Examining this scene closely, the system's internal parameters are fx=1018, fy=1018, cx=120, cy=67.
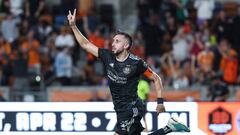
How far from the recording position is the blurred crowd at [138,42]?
24875mm

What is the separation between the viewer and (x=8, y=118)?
19.2 metres

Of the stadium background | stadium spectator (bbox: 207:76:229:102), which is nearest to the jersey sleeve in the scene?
the stadium background

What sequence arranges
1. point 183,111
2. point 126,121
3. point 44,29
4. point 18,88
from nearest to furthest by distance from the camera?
point 126,121 < point 183,111 < point 18,88 < point 44,29

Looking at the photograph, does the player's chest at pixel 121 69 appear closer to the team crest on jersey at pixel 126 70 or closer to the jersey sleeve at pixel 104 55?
the team crest on jersey at pixel 126 70

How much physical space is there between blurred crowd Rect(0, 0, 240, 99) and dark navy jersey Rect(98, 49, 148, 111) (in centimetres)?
904

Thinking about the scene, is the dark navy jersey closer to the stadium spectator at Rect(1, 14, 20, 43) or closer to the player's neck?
the player's neck

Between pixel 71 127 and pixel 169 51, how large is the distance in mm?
7049

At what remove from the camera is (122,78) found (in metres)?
14.8

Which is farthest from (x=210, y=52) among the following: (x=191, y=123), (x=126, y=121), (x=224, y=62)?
(x=126, y=121)

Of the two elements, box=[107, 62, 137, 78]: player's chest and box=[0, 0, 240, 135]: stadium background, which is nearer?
box=[107, 62, 137, 78]: player's chest

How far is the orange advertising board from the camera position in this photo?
63.3ft

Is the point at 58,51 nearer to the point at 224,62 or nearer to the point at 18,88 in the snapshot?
the point at 18,88

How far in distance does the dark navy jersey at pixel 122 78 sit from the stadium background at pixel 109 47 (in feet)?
23.3

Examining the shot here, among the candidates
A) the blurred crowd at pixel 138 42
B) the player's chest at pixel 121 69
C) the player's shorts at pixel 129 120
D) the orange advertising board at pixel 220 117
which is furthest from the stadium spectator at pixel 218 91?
the player's chest at pixel 121 69
